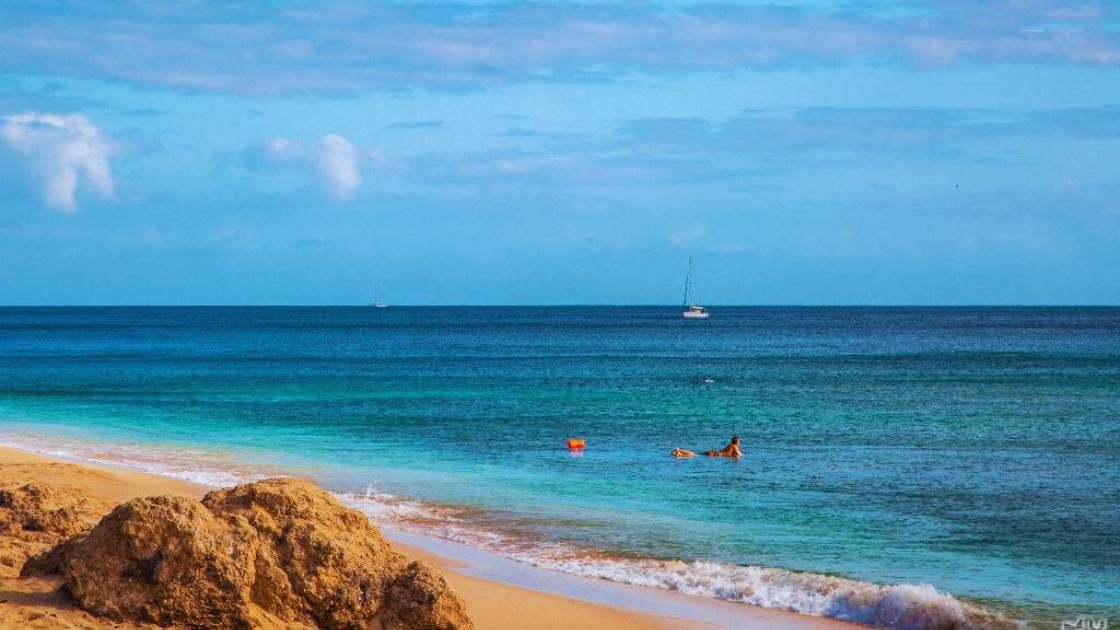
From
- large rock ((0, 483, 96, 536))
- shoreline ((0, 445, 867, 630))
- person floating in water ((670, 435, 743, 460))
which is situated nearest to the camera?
large rock ((0, 483, 96, 536))

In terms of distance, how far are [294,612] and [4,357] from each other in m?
72.3

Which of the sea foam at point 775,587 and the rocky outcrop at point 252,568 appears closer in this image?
the rocky outcrop at point 252,568

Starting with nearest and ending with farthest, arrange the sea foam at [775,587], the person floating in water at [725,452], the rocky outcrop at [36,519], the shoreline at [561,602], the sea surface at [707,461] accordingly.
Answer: the rocky outcrop at [36,519]
the shoreline at [561,602]
the sea foam at [775,587]
the sea surface at [707,461]
the person floating in water at [725,452]

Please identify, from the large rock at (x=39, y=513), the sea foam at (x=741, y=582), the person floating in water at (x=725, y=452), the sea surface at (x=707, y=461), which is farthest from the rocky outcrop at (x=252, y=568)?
the person floating in water at (x=725, y=452)

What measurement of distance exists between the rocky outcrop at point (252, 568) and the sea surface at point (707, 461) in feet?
18.8

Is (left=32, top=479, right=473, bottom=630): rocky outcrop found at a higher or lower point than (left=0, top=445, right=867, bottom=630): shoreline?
higher

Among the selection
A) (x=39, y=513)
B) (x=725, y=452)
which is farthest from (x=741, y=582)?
(x=725, y=452)

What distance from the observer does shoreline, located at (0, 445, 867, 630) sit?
36.3ft

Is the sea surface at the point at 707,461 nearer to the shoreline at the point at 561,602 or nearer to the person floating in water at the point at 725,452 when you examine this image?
the shoreline at the point at 561,602

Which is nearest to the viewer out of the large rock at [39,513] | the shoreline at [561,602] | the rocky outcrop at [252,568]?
the rocky outcrop at [252,568]

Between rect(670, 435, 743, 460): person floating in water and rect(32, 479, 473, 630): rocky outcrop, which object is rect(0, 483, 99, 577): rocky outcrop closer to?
rect(32, 479, 473, 630): rocky outcrop

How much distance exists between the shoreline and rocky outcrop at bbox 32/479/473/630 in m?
2.17

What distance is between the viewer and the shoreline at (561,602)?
436 inches

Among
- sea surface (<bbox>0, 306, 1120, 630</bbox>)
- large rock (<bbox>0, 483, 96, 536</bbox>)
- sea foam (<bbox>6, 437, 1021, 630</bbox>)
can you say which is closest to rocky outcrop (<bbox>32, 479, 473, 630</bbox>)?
large rock (<bbox>0, 483, 96, 536</bbox>)
